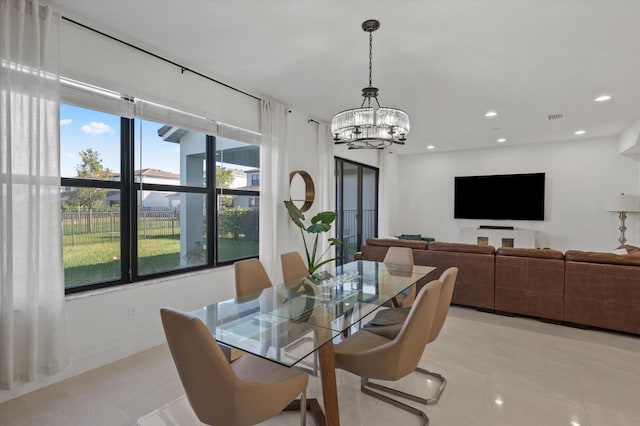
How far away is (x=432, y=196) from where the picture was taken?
7.95m

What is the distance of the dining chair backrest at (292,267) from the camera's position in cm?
325

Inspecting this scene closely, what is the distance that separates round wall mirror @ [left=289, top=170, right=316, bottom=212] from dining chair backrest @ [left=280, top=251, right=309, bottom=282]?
1.45 metres

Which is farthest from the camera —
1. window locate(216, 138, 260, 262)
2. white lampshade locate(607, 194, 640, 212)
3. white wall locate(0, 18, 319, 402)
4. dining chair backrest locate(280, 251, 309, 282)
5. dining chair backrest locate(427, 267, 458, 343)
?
white lampshade locate(607, 194, 640, 212)

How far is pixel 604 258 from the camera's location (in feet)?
11.2

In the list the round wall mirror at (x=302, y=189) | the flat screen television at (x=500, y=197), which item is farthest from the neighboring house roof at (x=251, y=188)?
the flat screen television at (x=500, y=197)

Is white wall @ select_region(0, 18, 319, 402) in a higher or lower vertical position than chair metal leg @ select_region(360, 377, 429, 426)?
higher

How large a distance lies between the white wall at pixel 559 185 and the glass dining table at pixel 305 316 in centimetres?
522

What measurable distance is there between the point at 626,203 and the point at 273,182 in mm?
5952

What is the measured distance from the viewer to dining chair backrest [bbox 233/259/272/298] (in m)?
2.68

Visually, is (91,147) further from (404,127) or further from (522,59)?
(522,59)

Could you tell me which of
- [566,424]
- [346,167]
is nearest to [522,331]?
[566,424]

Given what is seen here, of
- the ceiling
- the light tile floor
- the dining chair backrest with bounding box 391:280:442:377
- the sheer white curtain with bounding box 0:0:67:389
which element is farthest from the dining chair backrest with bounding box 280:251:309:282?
the ceiling

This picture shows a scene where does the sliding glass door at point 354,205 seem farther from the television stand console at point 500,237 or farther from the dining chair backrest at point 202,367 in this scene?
the dining chair backrest at point 202,367

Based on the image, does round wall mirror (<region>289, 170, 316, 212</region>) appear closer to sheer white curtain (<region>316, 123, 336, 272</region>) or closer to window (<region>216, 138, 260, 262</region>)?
sheer white curtain (<region>316, 123, 336, 272</region>)
